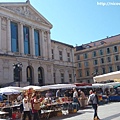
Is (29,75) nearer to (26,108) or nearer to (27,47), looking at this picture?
(27,47)

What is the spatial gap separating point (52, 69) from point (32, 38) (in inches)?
271

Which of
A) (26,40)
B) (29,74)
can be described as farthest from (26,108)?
(26,40)

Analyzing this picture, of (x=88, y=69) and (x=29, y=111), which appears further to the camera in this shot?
(x=88, y=69)

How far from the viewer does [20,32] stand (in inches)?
1431

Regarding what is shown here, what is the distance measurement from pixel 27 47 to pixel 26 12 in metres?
5.81

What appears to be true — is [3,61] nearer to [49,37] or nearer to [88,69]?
[49,37]

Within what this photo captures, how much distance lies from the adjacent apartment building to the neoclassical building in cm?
2079

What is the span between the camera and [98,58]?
64875 mm

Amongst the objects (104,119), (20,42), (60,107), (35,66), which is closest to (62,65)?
(35,66)

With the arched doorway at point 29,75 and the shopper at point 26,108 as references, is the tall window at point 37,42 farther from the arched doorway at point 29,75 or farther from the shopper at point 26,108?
the shopper at point 26,108

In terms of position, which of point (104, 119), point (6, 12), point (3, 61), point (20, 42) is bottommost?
point (104, 119)

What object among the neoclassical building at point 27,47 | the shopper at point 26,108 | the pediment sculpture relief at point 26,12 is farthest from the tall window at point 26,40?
the shopper at point 26,108

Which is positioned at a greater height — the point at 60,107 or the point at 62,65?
the point at 62,65

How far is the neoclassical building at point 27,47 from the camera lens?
109 feet
